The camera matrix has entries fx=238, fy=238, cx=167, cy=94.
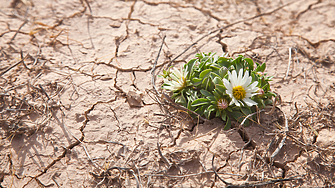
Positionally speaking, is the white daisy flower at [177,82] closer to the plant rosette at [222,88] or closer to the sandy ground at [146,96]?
the plant rosette at [222,88]

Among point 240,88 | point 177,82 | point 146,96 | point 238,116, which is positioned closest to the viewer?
point 240,88

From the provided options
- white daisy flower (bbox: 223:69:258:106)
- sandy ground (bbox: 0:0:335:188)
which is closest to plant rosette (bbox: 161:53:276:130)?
white daisy flower (bbox: 223:69:258:106)

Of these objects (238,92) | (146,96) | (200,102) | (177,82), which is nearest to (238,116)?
(238,92)

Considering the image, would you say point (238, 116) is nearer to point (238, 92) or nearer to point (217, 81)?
point (238, 92)

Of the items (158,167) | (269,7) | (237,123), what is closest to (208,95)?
(237,123)

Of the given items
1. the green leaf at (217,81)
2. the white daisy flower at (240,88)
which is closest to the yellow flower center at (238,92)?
the white daisy flower at (240,88)

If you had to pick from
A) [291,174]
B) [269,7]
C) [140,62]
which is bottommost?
[291,174]

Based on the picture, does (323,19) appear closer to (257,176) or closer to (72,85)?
(257,176)
